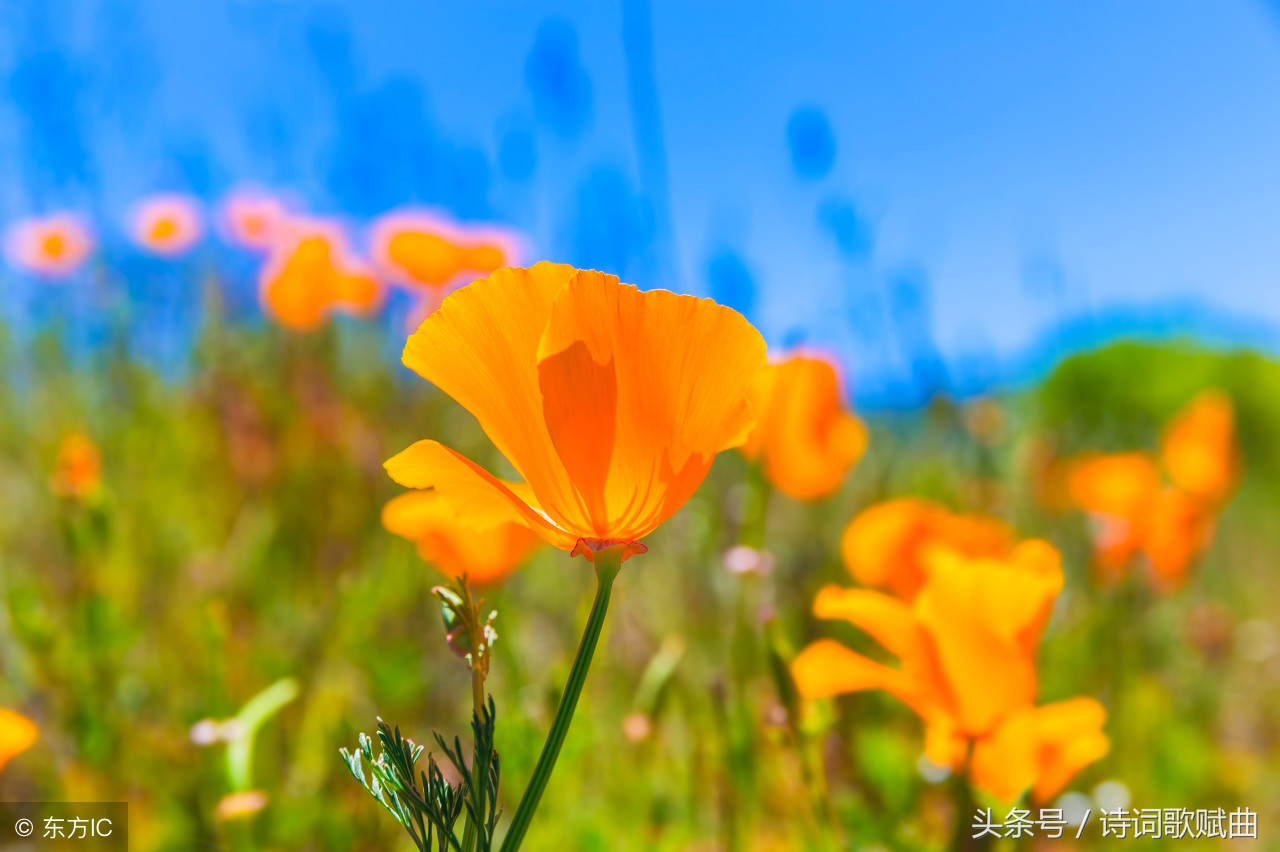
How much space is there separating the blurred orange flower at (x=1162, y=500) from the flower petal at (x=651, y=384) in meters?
1.47

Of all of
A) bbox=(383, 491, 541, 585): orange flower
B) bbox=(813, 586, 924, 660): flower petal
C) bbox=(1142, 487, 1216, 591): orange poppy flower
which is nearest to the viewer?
bbox=(813, 586, 924, 660): flower petal

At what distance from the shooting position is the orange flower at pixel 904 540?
1097mm

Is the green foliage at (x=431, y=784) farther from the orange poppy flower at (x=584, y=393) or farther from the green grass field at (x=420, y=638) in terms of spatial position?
the green grass field at (x=420, y=638)

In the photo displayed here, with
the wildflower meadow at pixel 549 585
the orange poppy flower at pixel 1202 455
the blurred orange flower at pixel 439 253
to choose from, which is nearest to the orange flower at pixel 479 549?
the wildflower meadow at pixel 549 585

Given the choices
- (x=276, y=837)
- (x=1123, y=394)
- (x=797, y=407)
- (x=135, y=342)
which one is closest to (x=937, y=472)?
(x=797, y=407)

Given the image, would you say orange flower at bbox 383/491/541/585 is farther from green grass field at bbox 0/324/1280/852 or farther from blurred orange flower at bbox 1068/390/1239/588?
blurred orange flower at bbox 1068/390/1239/588

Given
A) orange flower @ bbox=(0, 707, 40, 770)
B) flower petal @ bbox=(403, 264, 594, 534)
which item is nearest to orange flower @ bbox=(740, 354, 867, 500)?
flower petal @ bbox=(403, 264, 594, 534)

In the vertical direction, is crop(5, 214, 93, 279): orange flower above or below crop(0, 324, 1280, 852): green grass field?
above

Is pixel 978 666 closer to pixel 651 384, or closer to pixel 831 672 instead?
pixel 831 672

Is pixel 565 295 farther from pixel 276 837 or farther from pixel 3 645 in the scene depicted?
pixel 3 645

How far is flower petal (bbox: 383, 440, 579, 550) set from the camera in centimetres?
52

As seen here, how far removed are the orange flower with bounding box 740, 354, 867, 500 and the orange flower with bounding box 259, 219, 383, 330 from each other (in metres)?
1.25

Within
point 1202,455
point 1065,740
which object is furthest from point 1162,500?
point 1065,740

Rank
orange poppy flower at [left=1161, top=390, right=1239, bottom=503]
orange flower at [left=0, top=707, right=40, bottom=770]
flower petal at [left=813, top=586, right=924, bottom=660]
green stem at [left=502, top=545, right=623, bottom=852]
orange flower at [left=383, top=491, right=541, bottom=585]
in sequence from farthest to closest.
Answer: orange poppy flower at [left=1161, top=390, right=1239, bottom=503]
orange flower at [left=383, top=491, right=541, bottom=585]
flower petal at [left=813, top=586, right=924, bottom=660]
orange flower at [left=0, top=707, right=40, bottom=770]
green stem at [left=502, top=545, right=623, bottom=852]
